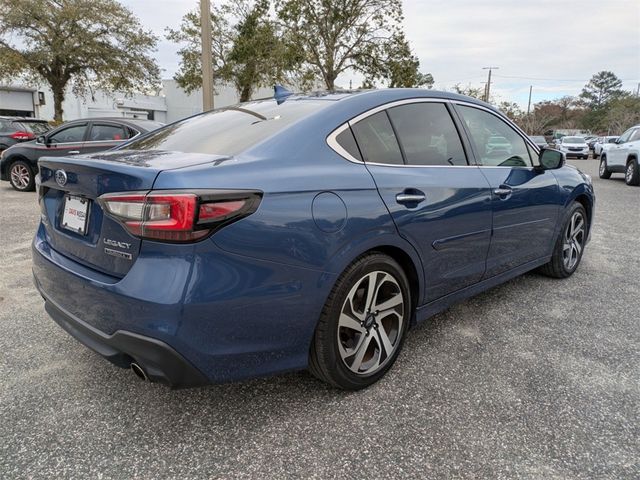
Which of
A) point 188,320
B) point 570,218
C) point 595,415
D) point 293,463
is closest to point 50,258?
point 188,320

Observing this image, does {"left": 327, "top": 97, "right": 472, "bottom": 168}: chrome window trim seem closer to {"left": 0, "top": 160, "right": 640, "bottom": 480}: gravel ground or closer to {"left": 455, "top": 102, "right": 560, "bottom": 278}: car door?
{"left": 455, "top": 102, "right": 560, "bottom": 278}: car door

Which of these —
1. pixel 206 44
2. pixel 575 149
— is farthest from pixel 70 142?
pixel 575 149

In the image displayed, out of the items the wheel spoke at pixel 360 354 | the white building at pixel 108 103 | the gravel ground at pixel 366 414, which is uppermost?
the white building at pixel 108 103

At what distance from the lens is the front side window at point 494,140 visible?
3170mm

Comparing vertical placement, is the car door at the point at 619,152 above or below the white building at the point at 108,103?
below

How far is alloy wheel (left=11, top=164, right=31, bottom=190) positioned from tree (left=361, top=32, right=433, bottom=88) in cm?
2053

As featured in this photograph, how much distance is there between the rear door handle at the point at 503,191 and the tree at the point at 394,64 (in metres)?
24.3

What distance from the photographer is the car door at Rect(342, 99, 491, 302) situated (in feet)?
7.97

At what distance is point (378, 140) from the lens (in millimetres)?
2496

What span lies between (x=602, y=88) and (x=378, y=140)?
105455mm

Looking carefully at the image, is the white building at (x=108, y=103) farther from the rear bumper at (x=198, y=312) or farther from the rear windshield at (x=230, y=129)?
the rear bumper at (x=198, y=312)

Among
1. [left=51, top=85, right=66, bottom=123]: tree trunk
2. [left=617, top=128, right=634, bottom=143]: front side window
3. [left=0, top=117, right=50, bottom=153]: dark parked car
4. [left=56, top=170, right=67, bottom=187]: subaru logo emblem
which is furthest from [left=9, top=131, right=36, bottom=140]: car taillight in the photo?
[left=617, top=128, right=634, bottom=143]: front side window

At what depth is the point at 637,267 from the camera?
193 inches

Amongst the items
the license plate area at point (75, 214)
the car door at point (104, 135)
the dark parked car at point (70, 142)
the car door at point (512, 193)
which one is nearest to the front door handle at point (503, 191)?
the car door at point (512, 193)
